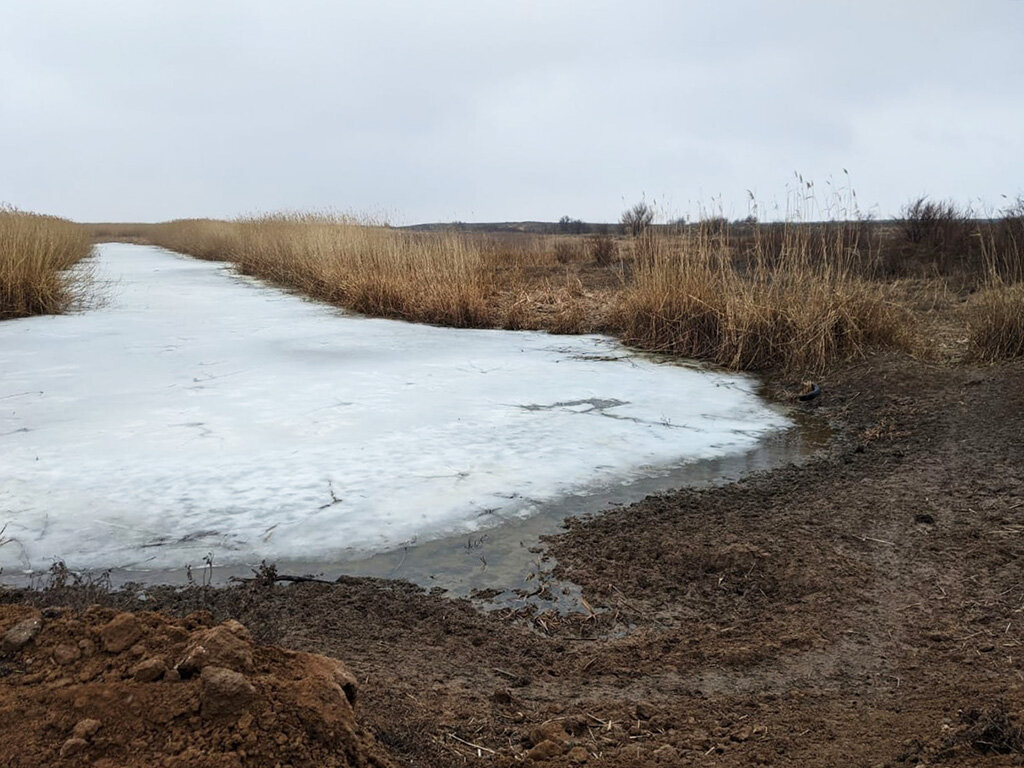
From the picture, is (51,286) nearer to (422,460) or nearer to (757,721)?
(422,460)

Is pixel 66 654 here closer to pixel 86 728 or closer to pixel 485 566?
pixel 86 728

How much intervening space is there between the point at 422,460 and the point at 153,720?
2.46m

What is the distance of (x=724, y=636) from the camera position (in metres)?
2.28

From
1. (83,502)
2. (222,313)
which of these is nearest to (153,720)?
(83,502)

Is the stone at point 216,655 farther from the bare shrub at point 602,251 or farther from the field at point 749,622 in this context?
the bare shrub at point 602,251

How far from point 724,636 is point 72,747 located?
5.52 ft

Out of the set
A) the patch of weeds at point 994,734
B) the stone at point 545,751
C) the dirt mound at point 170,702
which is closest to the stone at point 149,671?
the dirt mound at point 170,702

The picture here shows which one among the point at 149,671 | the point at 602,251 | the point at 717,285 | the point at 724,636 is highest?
the point at 602,251

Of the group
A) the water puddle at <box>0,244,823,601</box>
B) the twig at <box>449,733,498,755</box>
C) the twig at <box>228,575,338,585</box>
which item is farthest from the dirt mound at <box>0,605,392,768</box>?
the water puddle at <box>0,244,823,601</box>

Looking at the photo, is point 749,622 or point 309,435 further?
point 309,435

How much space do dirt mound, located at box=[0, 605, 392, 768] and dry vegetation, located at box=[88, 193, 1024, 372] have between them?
5432mm

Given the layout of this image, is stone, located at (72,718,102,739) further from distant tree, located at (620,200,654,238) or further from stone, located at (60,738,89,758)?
distant tree, located at (620,200,654,238)

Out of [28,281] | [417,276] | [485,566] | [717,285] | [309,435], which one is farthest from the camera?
[417,276]

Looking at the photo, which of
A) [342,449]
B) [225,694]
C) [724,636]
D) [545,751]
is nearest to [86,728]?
[225,694]
